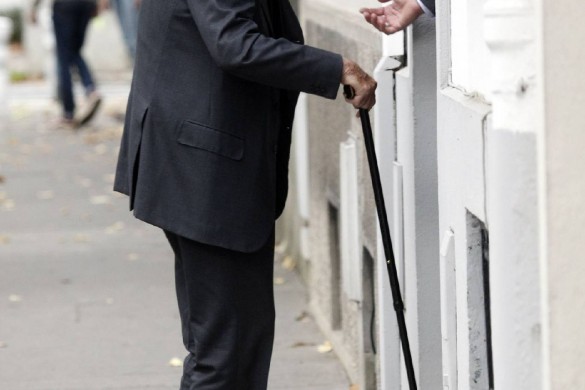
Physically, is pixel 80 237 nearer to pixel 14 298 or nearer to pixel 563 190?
pixel 14 298

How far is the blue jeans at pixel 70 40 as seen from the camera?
14.4 metres

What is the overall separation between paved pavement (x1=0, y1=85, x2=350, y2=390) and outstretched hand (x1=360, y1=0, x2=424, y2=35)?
2.07 metres

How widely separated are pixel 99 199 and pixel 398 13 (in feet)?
23.1

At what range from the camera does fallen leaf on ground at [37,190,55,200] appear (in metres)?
11.0

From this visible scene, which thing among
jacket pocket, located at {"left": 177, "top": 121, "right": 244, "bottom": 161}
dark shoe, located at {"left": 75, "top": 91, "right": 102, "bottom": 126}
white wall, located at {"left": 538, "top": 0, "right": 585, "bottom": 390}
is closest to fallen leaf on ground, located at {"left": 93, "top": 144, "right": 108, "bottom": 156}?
dark shoe, located at {"left": 75, "top": 91, "right": 102, "bottom": 126}

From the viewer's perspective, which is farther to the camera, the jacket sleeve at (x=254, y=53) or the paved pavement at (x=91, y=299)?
the paved pavement at (x=91, y=299)

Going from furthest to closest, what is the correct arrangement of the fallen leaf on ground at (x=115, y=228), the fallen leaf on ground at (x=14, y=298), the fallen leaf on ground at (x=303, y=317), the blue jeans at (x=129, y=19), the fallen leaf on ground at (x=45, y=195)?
1. the blue jeans at (x=129, y=19)
2. the fallen leaf on ground at (x=45, y=195)
3. the fallen leaf on ground at (x=115, y=228)
4. the fallen leaf on ground at (x=14, y=298)
5. the fallen leaf on ground at (x=303, y=317)

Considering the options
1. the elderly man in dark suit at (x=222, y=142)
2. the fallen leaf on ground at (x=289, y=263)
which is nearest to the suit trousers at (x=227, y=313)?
the elderly man in dark suit at (x=222, y=142)

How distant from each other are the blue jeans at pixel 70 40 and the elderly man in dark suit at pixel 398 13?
1060 cm

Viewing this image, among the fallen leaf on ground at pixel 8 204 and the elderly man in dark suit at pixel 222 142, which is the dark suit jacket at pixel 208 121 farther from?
the fallen leaf on ground at pixel 8 204

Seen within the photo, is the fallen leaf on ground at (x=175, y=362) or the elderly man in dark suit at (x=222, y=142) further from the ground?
the elderly man in dark suit at (x=222, y=142)

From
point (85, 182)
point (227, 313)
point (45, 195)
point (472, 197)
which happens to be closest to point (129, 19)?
point (85, 182)

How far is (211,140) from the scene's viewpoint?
3.96 metres

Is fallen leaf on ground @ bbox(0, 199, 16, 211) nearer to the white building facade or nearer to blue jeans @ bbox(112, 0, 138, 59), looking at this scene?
blue jeans @ bbox(112, 0, 138, 59)
